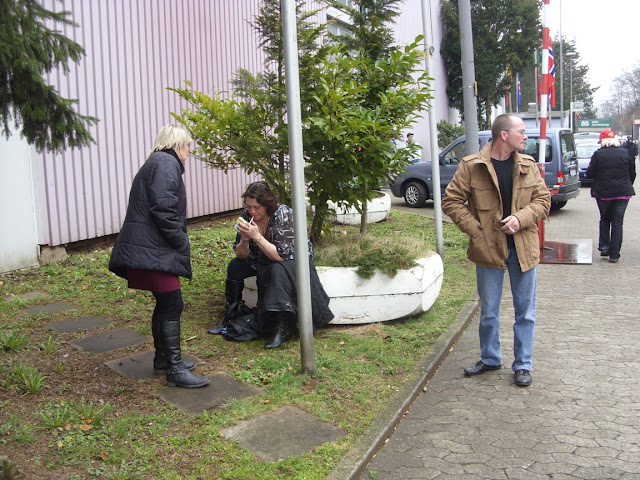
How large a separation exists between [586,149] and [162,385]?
24.5 m

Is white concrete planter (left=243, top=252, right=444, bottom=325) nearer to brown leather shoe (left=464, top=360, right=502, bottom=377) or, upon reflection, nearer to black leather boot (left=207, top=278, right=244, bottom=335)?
black leather boot (left=207, top=278, right=244, bottom=335)

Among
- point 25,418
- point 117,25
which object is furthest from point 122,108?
point 25,418

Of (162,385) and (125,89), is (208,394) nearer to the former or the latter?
(162,385)

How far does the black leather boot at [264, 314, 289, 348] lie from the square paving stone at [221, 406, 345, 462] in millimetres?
1227

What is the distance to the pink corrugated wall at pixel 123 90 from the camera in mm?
8305

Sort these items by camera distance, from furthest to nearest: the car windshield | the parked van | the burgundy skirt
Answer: the car windshield, the parked van, the burgundy skirt

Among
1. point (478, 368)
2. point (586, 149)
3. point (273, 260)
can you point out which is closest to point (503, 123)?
point (478, 368)

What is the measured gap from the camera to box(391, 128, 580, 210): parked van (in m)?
13.8

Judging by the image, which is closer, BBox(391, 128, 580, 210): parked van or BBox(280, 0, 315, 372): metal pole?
BBox(280, 0, 315, 372): metal pole

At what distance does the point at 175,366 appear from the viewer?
4.32 metres

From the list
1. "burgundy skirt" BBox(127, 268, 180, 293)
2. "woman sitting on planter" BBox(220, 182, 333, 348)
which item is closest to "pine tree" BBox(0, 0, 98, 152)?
"burgundy skirt" BBox(127, 268, 180, 293)

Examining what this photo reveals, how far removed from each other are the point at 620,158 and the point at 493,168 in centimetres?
571

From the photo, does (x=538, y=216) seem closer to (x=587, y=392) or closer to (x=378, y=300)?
(x=587, y=392)

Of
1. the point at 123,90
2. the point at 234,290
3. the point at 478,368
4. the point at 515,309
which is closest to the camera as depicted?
the point at 515,309
